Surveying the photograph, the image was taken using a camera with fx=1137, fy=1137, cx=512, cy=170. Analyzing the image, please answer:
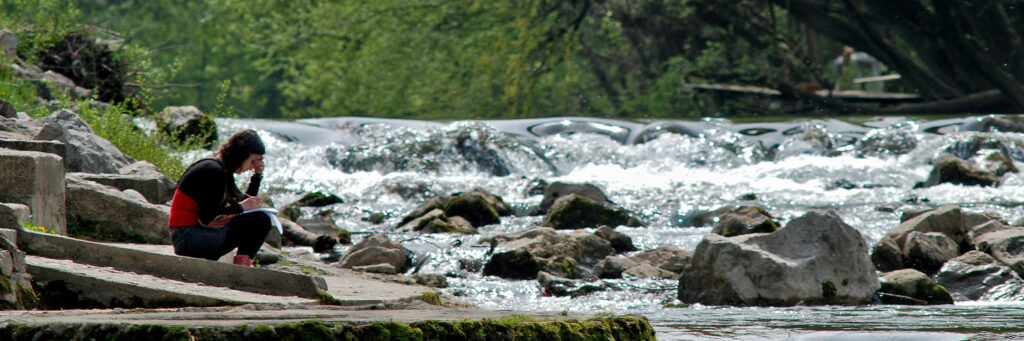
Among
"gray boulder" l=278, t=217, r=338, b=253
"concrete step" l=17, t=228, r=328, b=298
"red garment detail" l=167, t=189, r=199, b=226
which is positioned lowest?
"gray boulder" l=278, t=217, r=338, b=253

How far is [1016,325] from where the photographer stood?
5.61 metres

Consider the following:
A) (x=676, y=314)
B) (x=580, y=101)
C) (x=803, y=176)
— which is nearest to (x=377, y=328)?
(x=676, y=314)

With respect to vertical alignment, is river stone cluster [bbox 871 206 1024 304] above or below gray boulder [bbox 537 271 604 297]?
above

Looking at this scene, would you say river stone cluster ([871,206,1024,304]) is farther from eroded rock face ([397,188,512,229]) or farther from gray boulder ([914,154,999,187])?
gray boulder ([914,154,999,187])

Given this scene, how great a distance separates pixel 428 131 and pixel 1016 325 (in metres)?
13.1

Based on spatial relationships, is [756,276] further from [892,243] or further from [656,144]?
[656,144]

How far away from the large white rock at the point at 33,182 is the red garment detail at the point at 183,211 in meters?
0.70

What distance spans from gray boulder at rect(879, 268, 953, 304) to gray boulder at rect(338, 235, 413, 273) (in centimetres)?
335

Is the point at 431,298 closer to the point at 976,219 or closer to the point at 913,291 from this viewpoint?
the point at 913,291

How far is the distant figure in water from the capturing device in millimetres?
5406

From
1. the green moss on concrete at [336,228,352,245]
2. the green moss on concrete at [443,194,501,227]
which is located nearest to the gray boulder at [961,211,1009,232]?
the green moss on concrete at [443,194,501,227]

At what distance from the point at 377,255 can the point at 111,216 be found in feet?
7.59

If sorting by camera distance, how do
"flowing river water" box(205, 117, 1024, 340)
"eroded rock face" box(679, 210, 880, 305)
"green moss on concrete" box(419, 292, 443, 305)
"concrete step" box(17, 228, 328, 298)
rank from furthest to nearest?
"flowing river water" box(205, 117, 1024, 340), "eroded rock face" box(679, 210, 880, 305), "green moss on concrete" box(419, 292, 443, 305), "concrete step" box(17, 228, 328, 298)

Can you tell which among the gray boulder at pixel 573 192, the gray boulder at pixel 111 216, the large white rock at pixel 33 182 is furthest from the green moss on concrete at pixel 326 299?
the gray boulder at pixel 573 192
